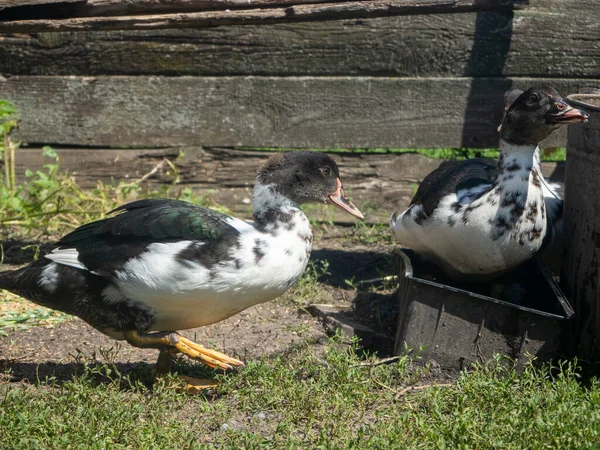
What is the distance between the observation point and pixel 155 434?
3.46 m

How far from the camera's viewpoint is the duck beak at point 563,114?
13.7 ft

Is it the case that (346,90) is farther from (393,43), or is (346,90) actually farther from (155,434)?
(155,434)

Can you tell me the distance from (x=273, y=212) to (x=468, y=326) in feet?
3.75

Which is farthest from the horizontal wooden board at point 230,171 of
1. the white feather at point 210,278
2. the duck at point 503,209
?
the white feather at point 210,278

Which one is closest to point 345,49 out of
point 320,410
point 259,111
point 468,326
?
point 259,111

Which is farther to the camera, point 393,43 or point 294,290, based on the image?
point 393,43

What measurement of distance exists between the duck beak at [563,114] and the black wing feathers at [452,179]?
0.44 meters

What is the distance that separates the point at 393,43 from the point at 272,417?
3.57 meters

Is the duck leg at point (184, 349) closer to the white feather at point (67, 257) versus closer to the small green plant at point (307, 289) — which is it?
the white feather at point (67, 257)

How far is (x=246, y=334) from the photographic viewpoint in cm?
491

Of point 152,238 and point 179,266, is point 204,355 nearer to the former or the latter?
point 179,266

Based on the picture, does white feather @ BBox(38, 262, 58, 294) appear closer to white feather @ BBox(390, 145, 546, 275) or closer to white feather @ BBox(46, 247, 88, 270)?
white feather @ BBox(46, 247, 88, 270)

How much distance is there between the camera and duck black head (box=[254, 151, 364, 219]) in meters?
4.17

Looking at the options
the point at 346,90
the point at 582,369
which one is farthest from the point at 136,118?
the point at 582,369
